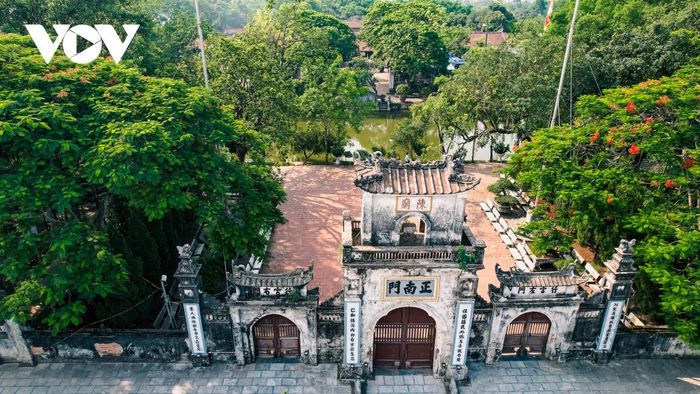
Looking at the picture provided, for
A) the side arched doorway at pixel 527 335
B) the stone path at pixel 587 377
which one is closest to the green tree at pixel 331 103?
the side arched doorway at pixel 527 335

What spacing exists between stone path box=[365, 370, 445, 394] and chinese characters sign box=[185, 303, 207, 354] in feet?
19.4

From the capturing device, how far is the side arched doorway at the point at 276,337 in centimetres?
1641

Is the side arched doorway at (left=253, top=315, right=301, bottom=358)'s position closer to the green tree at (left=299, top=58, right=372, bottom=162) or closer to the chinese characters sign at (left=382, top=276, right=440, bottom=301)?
the chinese characters sign at (left=382, top=276, right=440, bottom=301)

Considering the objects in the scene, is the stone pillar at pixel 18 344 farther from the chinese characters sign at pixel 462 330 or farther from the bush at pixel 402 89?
the bush at pixel 402 89

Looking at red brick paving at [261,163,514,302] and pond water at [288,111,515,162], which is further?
pond water at [288,111,515,162]

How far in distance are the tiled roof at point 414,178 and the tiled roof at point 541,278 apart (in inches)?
151

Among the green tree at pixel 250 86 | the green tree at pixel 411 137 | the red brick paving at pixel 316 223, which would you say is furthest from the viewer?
the green tree at pixel 411 137

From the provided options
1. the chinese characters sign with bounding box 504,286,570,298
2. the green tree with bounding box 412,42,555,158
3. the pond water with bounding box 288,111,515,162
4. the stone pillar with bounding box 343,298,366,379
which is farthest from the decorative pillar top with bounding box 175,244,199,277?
the pond water with bounding box 288,111,515,162

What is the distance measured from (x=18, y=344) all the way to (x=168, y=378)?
546 centimetres

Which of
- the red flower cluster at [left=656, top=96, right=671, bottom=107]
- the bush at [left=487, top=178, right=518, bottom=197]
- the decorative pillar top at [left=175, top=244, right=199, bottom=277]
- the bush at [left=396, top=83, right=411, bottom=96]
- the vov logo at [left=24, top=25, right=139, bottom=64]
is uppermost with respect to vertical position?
the vov logo at [left=24, top=25, right=139, bottom=64]

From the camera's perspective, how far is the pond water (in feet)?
125

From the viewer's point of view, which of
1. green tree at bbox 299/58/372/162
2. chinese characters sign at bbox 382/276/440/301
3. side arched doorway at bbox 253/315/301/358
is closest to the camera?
chinese characters sign at bbox 382/276/440/301

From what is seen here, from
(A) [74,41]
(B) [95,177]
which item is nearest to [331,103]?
(A) [74,41]

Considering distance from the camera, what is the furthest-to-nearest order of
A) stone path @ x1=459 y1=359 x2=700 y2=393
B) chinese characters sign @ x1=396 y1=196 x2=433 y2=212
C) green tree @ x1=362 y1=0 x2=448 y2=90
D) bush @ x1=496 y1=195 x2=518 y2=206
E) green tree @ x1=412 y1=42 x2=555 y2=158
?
green tree @ x1=362 y1=0 x2=448 y2=90, green tree @ x1=412 y1=42 x2=555 y2=158, bush @ x1=496 y1=195 x2=518 y2=206, stone path @ x1=459 y1=359 x2=700 y2=393, chinese characters sign @ x1=396 y1=196 x2=433 y2=212
